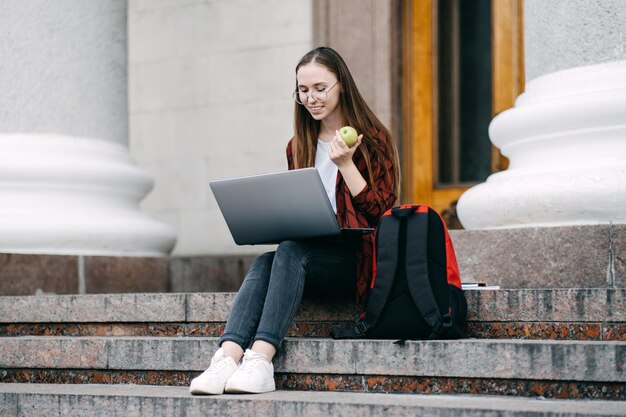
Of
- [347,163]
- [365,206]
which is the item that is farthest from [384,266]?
[347,163]

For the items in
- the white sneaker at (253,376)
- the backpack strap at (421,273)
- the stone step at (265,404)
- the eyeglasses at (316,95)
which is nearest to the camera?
the stone step at (265,404)

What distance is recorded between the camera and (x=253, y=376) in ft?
11.7

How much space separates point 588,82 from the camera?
15.1ft

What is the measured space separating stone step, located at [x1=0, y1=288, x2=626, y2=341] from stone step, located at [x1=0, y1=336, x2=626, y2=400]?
0.21 m

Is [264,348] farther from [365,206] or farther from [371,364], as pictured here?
[365,206]

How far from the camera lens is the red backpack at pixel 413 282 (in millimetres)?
3670

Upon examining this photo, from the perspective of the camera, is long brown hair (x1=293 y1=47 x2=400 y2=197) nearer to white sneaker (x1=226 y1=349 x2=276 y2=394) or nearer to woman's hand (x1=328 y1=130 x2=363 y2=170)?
woman's hand (x1=328 y1=130 x2=363 y2=170)

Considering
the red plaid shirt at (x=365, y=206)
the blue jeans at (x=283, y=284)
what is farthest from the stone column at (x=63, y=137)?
the red plaid shirt at (x=365, y=206)

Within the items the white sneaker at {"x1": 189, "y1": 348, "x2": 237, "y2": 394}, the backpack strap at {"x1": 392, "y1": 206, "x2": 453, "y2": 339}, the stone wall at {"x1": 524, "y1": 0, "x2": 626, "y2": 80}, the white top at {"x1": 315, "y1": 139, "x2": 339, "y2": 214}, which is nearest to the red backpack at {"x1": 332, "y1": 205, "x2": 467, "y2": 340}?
the backpack strap at {"x1": 392, "y1": 206, "x2": 453, "y2": 339}

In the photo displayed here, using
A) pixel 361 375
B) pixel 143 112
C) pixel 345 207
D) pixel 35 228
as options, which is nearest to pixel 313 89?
pixel 345 207

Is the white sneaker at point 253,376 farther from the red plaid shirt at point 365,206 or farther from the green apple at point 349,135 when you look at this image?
the green apple at point 349,135

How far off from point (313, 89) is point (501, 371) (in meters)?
1.35

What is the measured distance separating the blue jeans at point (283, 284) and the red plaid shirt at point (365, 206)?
0.06 m

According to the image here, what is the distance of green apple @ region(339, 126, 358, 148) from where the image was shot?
12.4 ft
